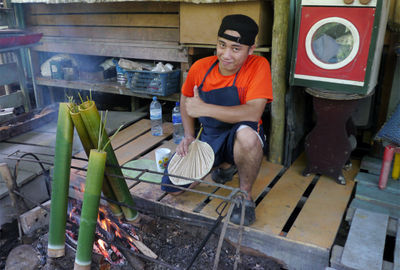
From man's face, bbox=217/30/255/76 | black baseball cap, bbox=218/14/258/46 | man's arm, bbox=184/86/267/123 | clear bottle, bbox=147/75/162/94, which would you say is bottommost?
clear bottle, bbox=147/75/162/94

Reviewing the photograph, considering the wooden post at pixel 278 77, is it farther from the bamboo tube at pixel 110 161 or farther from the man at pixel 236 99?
the bamboo tube at pixel 110 161

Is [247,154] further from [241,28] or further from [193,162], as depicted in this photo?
[241,28]

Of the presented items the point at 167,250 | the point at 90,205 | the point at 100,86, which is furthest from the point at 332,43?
the point at 100,86

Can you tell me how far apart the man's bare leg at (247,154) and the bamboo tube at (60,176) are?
3.80 feet

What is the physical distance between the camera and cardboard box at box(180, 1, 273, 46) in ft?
10.8

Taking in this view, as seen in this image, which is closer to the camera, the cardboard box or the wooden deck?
the wooden deck

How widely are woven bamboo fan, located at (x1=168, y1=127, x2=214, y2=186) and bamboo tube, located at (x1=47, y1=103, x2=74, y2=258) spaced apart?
842mm

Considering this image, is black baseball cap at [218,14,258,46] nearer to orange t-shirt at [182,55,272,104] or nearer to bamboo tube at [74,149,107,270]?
orange t-shirt at [182,55,272,104]

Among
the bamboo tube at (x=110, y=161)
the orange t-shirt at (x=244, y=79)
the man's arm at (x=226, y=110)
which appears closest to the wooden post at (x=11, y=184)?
the bamboo tube at (x=110, y=161)

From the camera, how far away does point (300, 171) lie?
3.27 meters

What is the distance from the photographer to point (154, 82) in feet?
13.5

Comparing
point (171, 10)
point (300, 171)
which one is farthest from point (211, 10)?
point (300, 171)

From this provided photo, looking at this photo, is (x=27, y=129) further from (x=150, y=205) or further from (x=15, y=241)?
(x=150, y=205)

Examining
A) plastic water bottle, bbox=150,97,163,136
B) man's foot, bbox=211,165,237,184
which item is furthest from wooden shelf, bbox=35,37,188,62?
man's foot, bbox=211,165,237,184
